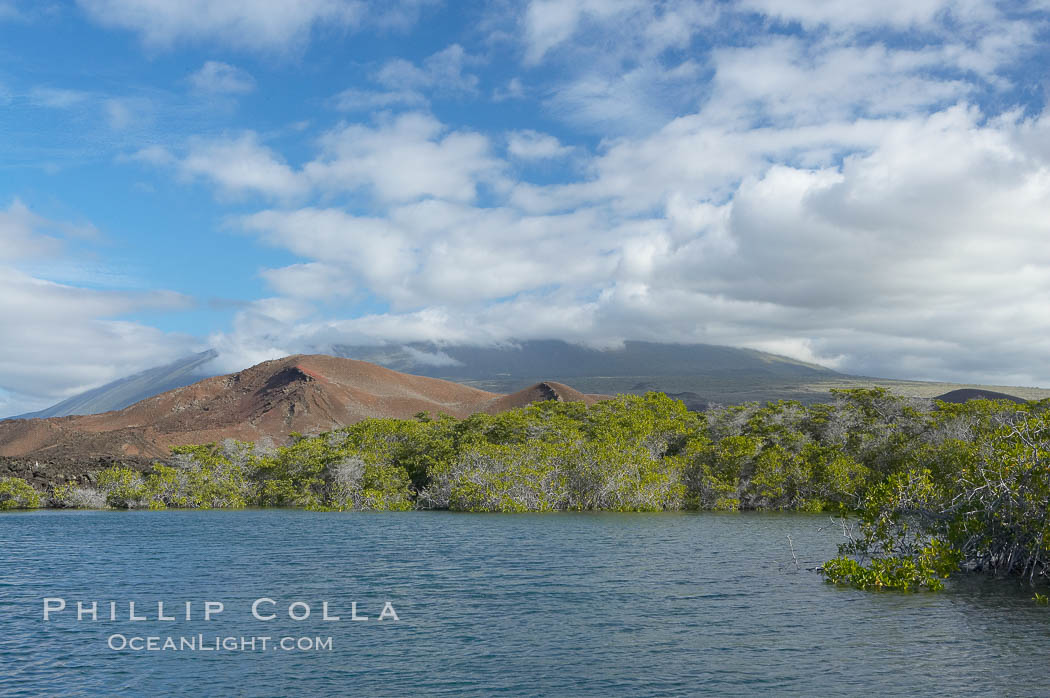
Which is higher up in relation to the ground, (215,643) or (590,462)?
(590,462)

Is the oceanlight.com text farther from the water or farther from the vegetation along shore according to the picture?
the vegetation along shore

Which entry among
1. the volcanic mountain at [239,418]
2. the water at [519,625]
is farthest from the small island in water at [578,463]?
the volcanic mountain at [239,418]

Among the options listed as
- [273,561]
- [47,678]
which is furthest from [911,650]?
[273,561]

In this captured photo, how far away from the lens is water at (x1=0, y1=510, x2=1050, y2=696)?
15.3 meters

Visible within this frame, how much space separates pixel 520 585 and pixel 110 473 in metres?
62.6

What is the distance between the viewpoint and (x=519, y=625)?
19891 millimetres

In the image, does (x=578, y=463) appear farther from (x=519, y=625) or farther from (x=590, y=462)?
(x=519, y=625)

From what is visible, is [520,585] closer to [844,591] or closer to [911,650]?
[844,591]

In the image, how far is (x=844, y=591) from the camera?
2388 centimetres

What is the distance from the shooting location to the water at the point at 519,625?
15.3m

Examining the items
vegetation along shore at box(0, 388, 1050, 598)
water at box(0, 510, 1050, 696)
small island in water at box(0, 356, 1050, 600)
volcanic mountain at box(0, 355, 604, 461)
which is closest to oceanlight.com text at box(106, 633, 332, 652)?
water at box(0, 510, 1050, 696)

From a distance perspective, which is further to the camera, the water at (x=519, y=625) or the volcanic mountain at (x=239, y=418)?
the volcanic mountain at (x=239, y=418)

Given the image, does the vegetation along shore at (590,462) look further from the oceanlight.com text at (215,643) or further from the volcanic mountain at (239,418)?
the volcanic mountain at (239,418)

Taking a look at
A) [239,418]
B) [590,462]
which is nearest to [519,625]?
[590,462]
